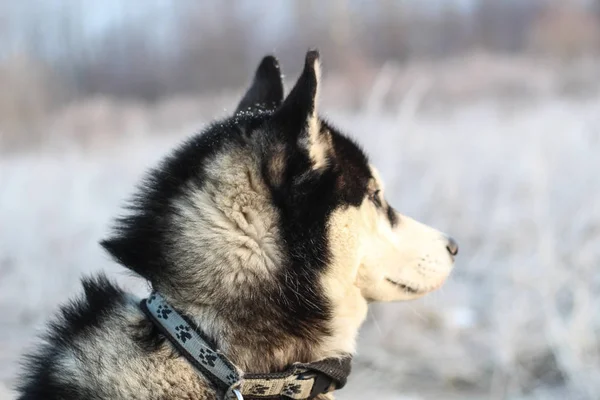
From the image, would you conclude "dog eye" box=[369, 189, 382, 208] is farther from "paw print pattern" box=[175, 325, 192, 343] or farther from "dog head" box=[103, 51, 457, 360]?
"paw print pattern" box=[175, 325, 192, 343]

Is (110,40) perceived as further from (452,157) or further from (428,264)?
(428,264)

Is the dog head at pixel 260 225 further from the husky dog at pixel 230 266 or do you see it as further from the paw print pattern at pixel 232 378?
the paw print pattern at pixel 232 378

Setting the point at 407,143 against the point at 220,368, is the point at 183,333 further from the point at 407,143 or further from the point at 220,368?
the point at 407,143

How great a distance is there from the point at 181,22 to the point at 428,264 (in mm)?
8681

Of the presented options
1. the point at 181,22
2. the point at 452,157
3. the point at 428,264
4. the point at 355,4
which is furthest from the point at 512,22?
the point at 428,264

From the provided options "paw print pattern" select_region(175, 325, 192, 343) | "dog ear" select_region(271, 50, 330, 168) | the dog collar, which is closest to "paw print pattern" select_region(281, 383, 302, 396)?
the dog collar

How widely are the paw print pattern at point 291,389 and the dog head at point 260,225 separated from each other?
13cm

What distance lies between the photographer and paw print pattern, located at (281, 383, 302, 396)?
165 centimetres

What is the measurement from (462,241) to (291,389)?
4630 mm

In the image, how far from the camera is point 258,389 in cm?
159

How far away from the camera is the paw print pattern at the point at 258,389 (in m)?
1.58

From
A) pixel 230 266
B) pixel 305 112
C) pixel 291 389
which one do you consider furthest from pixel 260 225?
pixel 291 389

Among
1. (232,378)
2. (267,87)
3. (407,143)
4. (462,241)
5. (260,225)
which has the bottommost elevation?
(232,378)

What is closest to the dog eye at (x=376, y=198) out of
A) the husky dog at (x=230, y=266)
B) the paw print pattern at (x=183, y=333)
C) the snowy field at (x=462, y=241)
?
the husky dog at (x=230, y=266)
